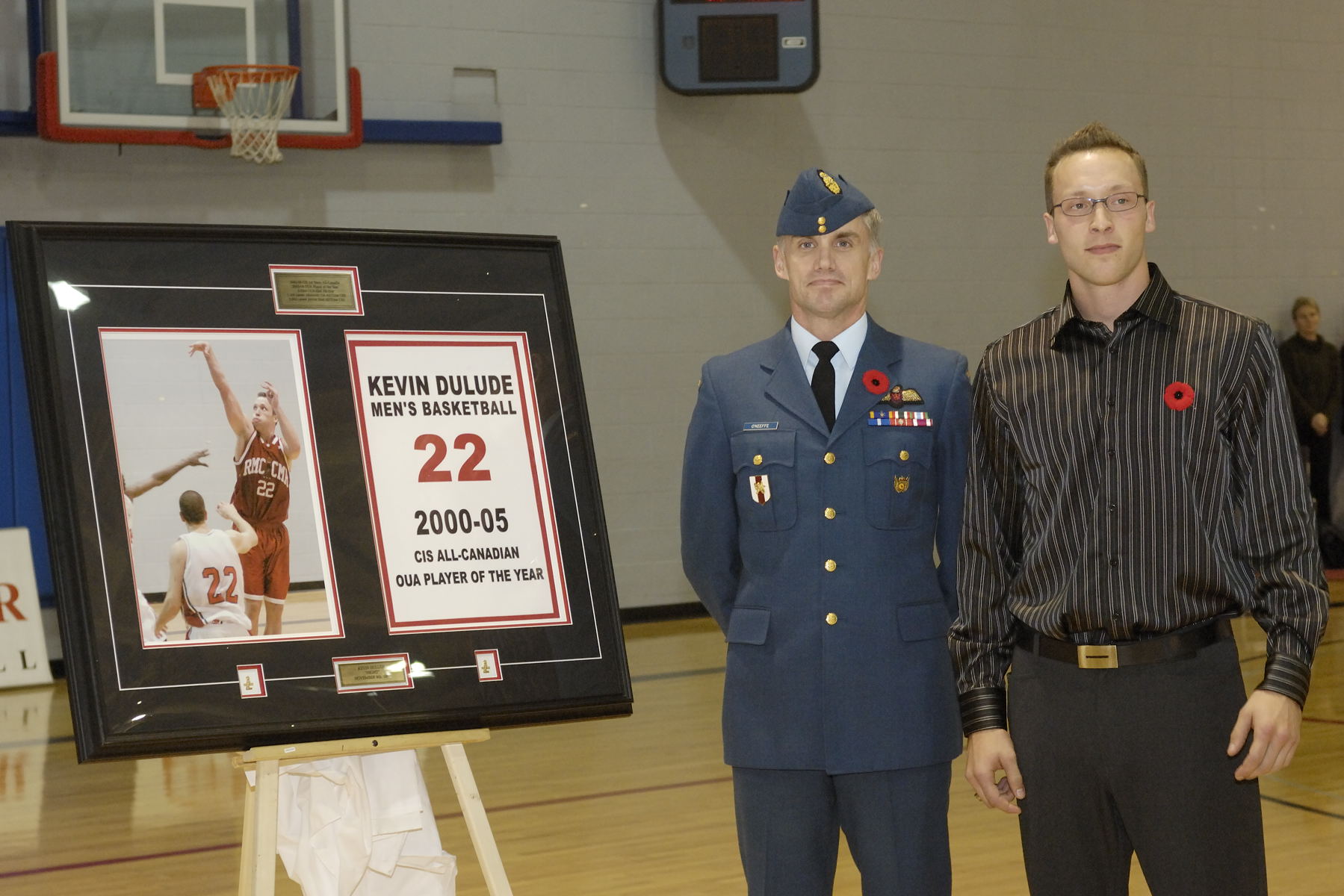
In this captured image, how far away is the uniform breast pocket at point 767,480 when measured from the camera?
2209mm

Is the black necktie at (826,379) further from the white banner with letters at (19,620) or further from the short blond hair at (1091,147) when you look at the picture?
the white banner with letters at (19,620)

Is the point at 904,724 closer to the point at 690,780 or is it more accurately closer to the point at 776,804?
the point at 776,804

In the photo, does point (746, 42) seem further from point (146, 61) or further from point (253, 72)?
point (146, 61)

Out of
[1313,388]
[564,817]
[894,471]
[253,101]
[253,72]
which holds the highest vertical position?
[253,72]

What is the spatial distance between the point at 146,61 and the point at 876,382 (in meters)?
4.98

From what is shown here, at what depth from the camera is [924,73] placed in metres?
8.05

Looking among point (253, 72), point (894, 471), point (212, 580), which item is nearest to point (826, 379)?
point (894, 471)

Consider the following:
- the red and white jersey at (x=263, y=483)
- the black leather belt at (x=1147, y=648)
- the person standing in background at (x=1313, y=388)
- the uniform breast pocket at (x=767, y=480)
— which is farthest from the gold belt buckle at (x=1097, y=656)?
the person standing in background at (x=1313, y=388)

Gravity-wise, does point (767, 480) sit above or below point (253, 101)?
below

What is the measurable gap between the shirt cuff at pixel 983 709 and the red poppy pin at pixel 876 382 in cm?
49

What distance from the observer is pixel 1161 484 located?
6.12 feet

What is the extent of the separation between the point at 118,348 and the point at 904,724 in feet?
4.39

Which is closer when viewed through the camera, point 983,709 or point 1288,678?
point 1288,678

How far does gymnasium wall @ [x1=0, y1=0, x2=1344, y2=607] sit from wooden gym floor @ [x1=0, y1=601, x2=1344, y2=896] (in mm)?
2451
